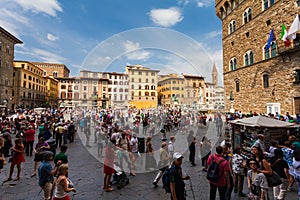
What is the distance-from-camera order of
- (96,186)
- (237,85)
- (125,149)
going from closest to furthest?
(96,186) < (125,149) < (237,85)

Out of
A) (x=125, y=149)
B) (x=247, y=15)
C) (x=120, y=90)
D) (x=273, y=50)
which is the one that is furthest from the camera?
(x=120, y=90)

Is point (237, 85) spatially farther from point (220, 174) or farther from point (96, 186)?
point (96, 186)

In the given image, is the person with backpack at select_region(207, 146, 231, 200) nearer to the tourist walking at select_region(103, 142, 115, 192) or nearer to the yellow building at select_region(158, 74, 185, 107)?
the tourist walking at select_region(103, 142, 115, 192)

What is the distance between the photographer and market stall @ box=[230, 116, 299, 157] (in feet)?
19.2

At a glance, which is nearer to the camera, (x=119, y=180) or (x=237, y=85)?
(x=119, y=180)

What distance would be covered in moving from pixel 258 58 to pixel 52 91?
64782 millimetres

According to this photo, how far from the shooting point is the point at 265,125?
574 centimetres

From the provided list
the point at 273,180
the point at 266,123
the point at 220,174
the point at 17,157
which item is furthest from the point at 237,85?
the point at 17,157

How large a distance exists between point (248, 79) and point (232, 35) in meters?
7.49

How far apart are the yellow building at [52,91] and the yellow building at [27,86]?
173cm

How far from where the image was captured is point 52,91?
5909 centimetres

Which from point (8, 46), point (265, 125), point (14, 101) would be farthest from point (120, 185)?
point (14, 101)

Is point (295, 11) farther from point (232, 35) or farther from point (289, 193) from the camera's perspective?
point (289, 193)

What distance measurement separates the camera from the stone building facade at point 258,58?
1484 cm
